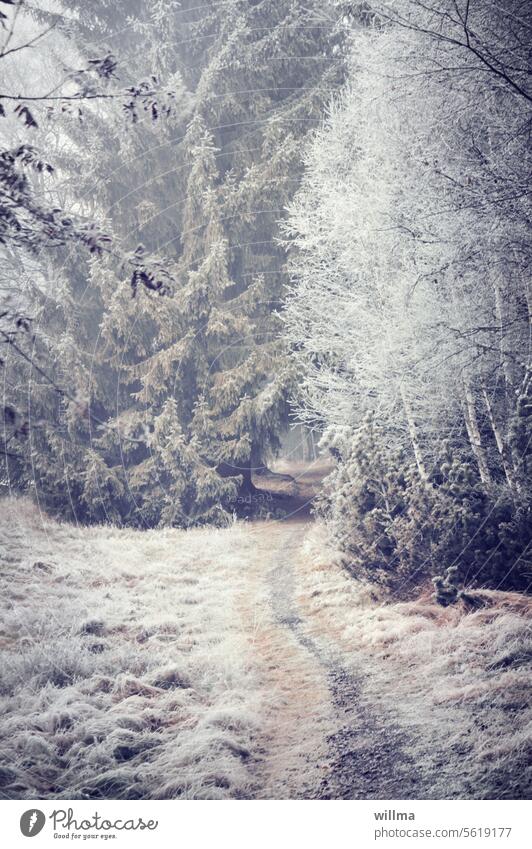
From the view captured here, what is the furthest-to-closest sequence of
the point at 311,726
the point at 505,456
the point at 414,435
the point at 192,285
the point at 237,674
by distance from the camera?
the point at 192,285
the point at 414,435
the point at 505,456
the point at 237,674
the point at 311,726

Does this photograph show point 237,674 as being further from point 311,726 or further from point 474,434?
point 474,434

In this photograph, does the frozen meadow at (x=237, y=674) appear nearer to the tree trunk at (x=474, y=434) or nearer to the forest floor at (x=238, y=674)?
the forest floor at (x=238, y=674)

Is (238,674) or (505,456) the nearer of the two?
(238,674)

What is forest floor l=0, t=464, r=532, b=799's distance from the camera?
3.98 meters

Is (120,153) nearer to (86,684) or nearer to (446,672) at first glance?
(86,684)

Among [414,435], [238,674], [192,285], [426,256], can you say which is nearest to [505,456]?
[414,435]

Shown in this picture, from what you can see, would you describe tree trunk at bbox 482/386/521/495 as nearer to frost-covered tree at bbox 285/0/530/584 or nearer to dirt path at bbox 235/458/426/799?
frost-covered tree at bbox 285/0/530/584

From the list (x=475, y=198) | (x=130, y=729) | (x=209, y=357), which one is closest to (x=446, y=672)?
(x=130, y=729)

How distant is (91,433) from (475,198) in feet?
11.6

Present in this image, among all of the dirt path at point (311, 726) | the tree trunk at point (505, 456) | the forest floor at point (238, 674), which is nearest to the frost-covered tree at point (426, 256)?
the tree trunk at point (505, 456)

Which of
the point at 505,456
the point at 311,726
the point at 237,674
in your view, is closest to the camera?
the point at 311,726

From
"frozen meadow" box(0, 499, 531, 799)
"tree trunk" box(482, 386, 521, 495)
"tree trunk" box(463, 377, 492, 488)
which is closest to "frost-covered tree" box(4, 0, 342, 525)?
"frozen meadow" box(0, 499, 531, 799)

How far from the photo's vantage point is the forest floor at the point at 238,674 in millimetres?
3979

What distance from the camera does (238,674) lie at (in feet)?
14.5
